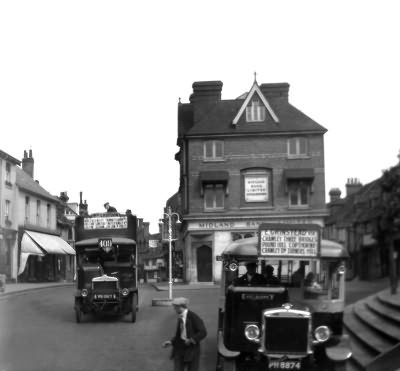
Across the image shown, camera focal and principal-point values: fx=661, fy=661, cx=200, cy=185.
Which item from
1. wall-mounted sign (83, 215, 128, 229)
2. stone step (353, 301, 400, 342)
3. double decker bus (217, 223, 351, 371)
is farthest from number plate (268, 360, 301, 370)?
wall-mounted sign (83, 215, 128, 229)

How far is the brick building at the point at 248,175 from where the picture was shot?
1731 inches

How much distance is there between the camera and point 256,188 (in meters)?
45.1

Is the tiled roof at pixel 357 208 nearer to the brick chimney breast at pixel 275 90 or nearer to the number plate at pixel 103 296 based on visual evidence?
the number plate at pixel 103 296

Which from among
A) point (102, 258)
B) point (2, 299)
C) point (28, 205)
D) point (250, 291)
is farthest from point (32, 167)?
point (250, 291)

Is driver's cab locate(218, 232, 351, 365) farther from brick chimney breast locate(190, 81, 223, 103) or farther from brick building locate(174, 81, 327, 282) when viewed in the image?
brick chimney breast locate(190, 81, 223, 103)

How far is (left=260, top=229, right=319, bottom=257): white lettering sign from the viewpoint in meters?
10.9

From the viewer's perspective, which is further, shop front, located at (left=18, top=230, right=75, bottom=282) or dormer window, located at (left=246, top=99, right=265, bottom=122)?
shop front, located at (left=18, top=230, right=75, bottom=282)

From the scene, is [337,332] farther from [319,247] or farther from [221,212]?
[221,212]

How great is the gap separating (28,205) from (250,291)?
39.1m

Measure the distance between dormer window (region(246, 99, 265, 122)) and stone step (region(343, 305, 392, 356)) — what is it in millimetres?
27226

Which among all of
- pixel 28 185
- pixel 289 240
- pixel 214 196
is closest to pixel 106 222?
pixel 289 240

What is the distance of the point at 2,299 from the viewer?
28641 millimetres

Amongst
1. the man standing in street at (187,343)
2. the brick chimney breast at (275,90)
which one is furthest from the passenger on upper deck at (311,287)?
the brick chimney breast at (275,90)

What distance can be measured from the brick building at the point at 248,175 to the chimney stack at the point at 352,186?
34887 millimetres
